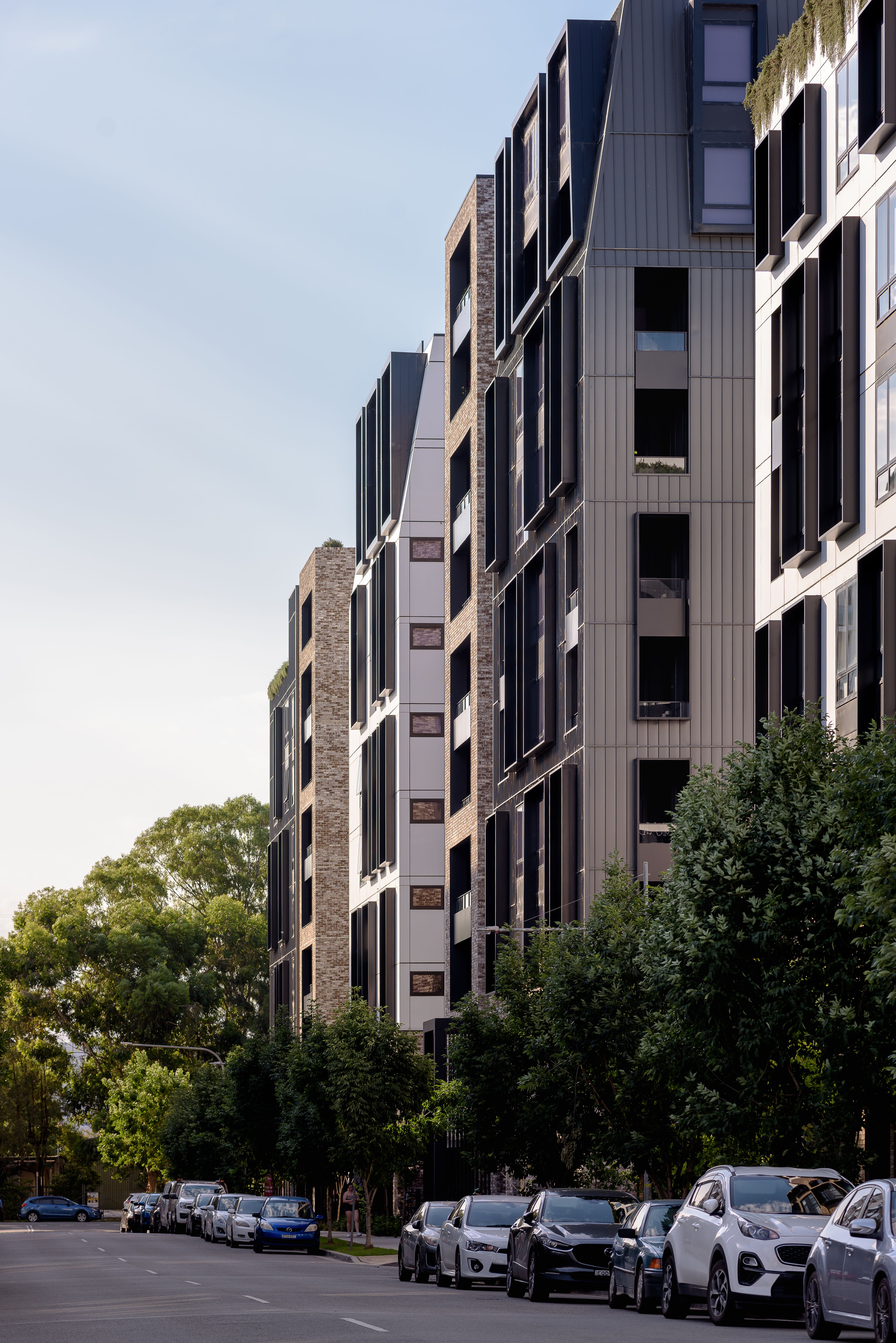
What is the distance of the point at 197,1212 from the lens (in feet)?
225

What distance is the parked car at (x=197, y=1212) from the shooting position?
67562 mm

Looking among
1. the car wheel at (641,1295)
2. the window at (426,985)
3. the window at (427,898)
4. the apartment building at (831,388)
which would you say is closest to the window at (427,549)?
the window at (427,898)

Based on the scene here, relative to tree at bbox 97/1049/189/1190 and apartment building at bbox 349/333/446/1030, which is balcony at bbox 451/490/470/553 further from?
tree at bbox 97/1049/189/1190

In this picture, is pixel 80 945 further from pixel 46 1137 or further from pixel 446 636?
pixel 446 636

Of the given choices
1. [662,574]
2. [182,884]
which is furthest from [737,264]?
[182,884]

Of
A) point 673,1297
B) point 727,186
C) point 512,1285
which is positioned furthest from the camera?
point 727,186

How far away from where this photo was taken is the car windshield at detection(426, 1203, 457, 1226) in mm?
34656

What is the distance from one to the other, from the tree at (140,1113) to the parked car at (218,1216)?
111 feet

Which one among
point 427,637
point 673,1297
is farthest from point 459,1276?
point 427,637

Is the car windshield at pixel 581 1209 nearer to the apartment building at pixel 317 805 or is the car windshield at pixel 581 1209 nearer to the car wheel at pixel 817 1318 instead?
the car wheel at pixel 817 1318

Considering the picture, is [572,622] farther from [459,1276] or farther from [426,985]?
[426,985]

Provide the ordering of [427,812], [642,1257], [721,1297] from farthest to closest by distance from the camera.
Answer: [427,812] → [642,1257] → [721,1297]

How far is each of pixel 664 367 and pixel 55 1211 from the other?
75393mm

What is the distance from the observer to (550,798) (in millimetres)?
51594
